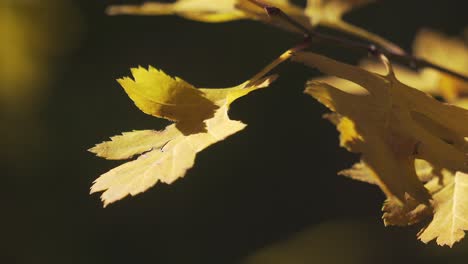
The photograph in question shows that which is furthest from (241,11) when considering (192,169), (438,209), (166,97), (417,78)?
(192,169)

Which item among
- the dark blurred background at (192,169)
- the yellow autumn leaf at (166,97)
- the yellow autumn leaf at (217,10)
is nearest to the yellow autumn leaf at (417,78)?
the yellow autumn leaf at (217,10)

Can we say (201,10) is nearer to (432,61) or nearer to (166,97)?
(166,97)

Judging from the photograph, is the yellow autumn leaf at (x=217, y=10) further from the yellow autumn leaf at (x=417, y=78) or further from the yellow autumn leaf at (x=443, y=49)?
the yellow autumn leaf at (x=443, y=49)

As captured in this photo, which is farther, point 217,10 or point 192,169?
point 192,169

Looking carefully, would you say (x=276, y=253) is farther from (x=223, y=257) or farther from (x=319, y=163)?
(x=319, y=163)

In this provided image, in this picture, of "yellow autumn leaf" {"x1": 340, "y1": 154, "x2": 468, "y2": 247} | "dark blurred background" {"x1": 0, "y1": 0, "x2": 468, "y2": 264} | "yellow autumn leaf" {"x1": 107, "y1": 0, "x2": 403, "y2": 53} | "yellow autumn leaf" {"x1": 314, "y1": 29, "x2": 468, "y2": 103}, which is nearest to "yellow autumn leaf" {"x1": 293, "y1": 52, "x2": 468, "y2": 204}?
"yellow autumn leaf" {"x1": 340, "y1": 154, "x2": 468, "y2": 247}

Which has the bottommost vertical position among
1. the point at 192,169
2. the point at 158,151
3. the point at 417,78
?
the point at 192,169
